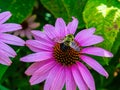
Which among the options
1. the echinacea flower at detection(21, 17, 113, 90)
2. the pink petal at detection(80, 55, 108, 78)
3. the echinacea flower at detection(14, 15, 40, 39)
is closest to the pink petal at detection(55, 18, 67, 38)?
the echinacea flower at detection(21, 17, 113, 90)

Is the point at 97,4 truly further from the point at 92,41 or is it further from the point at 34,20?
the point at 34,20

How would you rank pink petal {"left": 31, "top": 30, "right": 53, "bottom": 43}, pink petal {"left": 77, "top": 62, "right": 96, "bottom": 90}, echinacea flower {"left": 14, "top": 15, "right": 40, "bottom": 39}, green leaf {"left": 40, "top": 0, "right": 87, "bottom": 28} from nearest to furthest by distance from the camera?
pink petal {"left": 77, "top": 62, "right": 96, "bottom": 90} < pink petal {"left": 31, "top": 30, "right": 53, "bottom": 43} < green leaf {"left": 40, "top": 0, "right": 87, "bottom": 28} < echinacea flower {"left": 14, "top": 15, "right": 40, "bottom": 39}

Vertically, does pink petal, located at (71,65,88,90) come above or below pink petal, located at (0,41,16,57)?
below

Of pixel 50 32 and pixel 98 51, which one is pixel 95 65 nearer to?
pixel 98 51

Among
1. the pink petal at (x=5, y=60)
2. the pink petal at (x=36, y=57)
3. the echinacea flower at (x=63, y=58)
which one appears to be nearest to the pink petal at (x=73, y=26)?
the echinacea flower at (x=63, y=58)

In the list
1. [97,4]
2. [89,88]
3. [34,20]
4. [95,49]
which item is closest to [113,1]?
[97,4]

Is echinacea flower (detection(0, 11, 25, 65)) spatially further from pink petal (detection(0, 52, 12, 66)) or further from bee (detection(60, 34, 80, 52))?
bee (detection(60, 34, 80, 52))

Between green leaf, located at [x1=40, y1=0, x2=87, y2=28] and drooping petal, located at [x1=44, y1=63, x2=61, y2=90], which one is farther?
green leaf, located at [x1=40, y1=0, x2=87, y2=28]
